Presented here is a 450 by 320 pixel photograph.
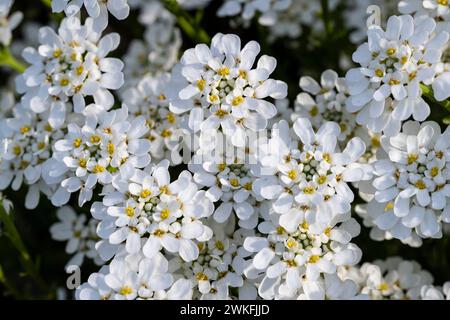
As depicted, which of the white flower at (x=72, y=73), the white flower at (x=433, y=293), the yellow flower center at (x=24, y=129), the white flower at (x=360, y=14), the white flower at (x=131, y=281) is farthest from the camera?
the white flower at (x=360, y=14)

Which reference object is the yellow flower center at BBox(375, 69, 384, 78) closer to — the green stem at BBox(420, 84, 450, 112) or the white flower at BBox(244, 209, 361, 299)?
the green stem at BBox(420, 84, 450, 112)

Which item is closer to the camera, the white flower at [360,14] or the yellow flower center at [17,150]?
the yellow flower center at [17,150]

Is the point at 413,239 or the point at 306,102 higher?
the point at 306,102

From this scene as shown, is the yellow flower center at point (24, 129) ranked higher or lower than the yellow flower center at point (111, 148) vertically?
lower

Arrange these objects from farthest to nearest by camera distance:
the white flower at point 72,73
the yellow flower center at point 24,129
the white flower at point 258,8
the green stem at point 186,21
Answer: the white flower at point 258,8 → the green stem at point 186,21 → the yellow flower center at point 24,129 → the white flower at point 72,73

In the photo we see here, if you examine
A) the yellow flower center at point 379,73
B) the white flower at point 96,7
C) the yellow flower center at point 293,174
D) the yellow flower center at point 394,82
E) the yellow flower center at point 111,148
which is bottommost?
the yellow flower center at point 293,174

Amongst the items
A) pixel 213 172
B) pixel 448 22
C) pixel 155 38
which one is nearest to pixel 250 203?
pixel 213 172

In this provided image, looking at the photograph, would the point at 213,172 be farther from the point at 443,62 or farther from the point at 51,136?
the point at 443,62

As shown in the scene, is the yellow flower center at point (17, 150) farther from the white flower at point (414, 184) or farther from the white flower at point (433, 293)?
the white flower at point (433, 293)

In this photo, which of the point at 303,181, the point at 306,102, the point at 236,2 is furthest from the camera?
the point at 236,2

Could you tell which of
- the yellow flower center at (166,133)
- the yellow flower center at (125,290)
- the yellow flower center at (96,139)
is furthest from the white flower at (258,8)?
the yellow flower center at (125,290)
